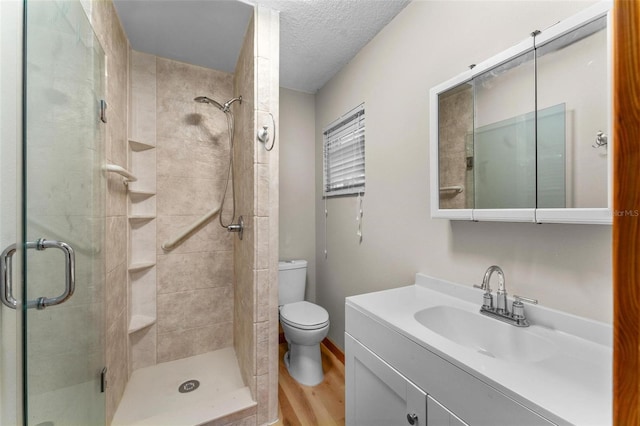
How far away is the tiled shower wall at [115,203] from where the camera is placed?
134 cm

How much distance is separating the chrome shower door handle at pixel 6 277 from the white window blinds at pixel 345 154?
1.65 m

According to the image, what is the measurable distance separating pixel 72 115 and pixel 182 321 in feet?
5.32

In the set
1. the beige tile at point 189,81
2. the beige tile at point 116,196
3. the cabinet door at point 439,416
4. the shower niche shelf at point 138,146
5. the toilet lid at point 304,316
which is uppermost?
the beige tile at point 189,81

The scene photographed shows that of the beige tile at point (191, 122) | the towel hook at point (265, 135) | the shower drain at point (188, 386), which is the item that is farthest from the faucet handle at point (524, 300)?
the beige tile at point (191, 122)

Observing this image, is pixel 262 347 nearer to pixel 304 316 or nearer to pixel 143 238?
pixel 304 316

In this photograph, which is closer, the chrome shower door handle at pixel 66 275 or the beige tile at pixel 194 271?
the chrome shower door handle at pixel 66 275

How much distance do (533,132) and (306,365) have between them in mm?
1812

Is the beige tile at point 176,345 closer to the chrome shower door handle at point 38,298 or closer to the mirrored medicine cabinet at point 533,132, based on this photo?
the chrome shower door handle at point 38,298

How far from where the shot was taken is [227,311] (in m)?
2.16

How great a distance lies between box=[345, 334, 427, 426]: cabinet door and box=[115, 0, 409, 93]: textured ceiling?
1763 mm

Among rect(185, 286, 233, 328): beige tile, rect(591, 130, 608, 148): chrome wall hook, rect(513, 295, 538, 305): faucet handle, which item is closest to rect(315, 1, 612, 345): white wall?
rect(513, 295, 538, 305): faucet handle

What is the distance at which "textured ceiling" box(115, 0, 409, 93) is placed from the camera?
4.75ft

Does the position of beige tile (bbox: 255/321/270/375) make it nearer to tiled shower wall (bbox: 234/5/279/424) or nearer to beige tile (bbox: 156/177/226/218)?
tiled shower wall (bbox: 234/5/279/424)

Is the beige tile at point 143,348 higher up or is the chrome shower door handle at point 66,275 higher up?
the chrome shower door handle at point 66,275
